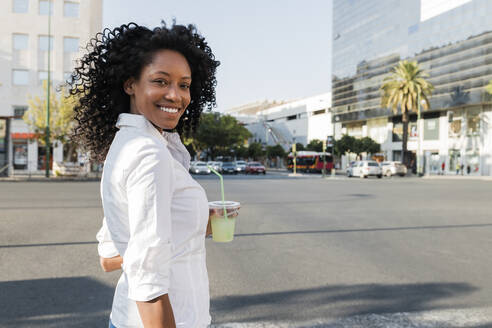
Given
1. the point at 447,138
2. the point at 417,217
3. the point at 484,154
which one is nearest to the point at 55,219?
the point at 417,217

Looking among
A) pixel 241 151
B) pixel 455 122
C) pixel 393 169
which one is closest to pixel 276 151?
pixel 241 151

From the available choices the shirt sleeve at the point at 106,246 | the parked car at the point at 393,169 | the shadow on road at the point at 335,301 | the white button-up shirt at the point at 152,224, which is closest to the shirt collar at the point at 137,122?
the white button-up shirt at the point at 152,224

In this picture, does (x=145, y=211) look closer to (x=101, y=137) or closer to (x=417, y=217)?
(x=101, y=137)

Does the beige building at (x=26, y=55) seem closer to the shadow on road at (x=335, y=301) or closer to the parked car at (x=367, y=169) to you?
the parked car at (x=367, y=169)

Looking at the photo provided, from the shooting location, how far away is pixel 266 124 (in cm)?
11081

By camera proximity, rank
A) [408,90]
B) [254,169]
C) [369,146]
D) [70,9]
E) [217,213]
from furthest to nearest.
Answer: [369,146]
[254,169]
[408,90]
[70,9]
[217,213]

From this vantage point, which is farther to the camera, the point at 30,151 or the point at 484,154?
the point at 484,154

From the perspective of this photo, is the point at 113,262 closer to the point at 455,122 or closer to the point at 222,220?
the point at 222,220

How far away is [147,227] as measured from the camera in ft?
4.36

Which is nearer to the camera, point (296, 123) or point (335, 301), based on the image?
point (335, 301)

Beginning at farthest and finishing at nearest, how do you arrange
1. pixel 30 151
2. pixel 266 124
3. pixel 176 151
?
pixel 266 124 → pixel 30 151 → pixel 176 151

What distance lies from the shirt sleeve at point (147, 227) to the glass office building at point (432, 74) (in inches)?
1871

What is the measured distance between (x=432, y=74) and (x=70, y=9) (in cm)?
4228

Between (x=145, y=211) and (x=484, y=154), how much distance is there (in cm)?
5359
